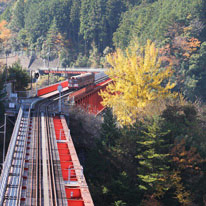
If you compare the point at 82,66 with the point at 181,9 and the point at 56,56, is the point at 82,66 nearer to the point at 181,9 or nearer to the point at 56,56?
the point at 56,56

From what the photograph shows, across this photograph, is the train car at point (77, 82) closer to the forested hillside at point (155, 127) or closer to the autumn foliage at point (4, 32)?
the forested hillside at point (155, 127)

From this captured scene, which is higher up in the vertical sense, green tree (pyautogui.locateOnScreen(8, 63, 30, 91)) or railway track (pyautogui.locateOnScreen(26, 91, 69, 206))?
green tree (pyautogui.locateOnScreen(8, 63, 30, 91))

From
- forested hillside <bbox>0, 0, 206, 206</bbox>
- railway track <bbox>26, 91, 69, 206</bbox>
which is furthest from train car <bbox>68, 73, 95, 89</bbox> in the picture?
railway track <bbox>26, 91, 69, 206</bbox>

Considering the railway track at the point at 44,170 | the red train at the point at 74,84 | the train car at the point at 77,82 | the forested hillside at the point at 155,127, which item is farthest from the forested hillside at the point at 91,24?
the railway track at the point at 44,170

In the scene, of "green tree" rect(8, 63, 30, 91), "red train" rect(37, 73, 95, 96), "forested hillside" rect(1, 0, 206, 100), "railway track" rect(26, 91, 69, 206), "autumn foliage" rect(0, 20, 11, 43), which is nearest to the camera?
"railway track" rect(26, 91, 69, 206)

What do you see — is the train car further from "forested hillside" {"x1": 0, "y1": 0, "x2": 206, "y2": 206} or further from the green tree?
the green tree

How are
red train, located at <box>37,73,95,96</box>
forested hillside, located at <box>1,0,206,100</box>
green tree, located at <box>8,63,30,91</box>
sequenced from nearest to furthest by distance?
1. green tree, located at <box>8,63,30,91</box>
2. red train, located at <box>37,73,95,96</box>
3. forested hillside, located at <box>1,0,206,100</box>

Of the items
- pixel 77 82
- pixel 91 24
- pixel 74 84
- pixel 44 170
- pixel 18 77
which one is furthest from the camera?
pixel 91 24

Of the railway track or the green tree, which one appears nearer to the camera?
the railway track

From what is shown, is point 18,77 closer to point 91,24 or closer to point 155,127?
point 155,127

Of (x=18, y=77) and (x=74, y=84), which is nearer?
(x=18, y=77)

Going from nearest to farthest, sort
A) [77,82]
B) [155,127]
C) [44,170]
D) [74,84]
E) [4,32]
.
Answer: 1. [44,170]
2. [155,127]
3. [77,82]
4. [74,84]
5. [4,32]

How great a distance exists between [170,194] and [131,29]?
2919 inches

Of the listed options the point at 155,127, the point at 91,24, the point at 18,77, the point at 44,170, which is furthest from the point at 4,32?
the point at 44,170
